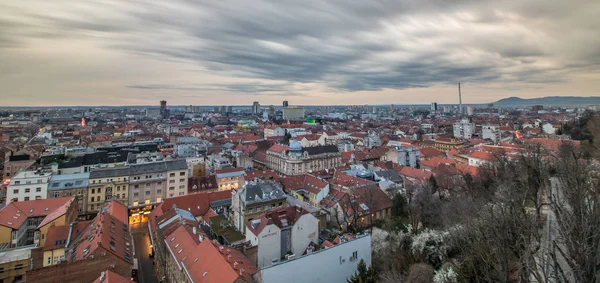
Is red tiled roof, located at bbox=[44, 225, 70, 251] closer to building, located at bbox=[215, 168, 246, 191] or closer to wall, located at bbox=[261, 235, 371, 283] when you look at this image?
wall, located at bbox=[261, 235, 371, 283]

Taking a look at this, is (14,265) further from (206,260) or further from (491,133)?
(491,133)

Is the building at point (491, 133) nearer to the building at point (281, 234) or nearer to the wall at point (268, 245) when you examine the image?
the building at point (281, 234)

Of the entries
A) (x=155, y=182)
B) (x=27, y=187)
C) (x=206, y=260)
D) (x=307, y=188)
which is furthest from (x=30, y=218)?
(x=307, y=188)

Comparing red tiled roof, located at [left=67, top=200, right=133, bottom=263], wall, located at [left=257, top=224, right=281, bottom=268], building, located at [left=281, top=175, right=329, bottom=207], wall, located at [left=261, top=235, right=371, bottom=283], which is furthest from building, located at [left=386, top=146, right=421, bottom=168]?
red tiled roof, located at [left=67, top=200, right=133, bottom=263]

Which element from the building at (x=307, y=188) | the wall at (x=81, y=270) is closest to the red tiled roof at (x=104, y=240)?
the wall at (x=81, y=270)

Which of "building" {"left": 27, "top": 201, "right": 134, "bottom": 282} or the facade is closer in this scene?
"building" {"left": 27, "top": 201, "right": 134, "bottom": 282}

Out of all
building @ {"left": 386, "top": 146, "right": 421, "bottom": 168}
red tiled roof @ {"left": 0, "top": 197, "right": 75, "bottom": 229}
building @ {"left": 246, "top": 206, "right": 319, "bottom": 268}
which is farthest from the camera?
building @ {"left": 386, "top": 146, "right": 421, "bottom": 168}
